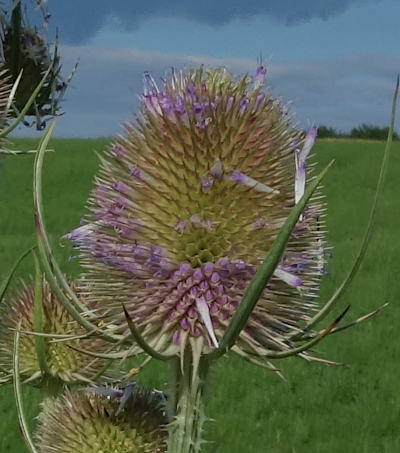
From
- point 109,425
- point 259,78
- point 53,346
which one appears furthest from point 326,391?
point 259,78

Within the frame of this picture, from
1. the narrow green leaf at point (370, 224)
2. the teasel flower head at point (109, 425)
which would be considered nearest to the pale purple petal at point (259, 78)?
the narrow green leaf at point (370, 224)

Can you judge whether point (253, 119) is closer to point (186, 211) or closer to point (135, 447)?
point (186, 211)

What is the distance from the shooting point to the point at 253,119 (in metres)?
2.11

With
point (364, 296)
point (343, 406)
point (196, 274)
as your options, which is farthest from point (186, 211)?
point (364, 296)

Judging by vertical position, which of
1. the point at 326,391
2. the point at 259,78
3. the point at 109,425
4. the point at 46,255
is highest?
the point at 259,78

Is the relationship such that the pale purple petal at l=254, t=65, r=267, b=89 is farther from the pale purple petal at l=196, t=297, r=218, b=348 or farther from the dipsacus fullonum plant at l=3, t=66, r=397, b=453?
the pale purple petal at l=196, t=297, r=218, b=348

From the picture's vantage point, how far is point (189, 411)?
1904mm

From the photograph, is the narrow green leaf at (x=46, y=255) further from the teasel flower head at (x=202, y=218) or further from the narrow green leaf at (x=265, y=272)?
the narrow green leaf at (x=265, y=272)

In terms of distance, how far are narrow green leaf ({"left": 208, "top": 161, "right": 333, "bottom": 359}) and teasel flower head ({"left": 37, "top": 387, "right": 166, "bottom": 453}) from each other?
0.78 m

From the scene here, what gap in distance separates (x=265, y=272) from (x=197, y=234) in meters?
0.56

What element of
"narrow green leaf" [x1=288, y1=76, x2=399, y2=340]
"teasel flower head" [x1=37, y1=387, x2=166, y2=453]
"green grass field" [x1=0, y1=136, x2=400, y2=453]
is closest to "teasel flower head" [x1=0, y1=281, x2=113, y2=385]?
"teasel flower head" [x1=37, y1=387, x2=166, y2=453]

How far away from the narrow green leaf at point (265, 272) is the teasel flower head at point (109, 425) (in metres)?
0.78

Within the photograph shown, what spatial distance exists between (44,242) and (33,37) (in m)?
1.51

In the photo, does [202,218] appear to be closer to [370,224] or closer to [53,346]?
[370,224]
